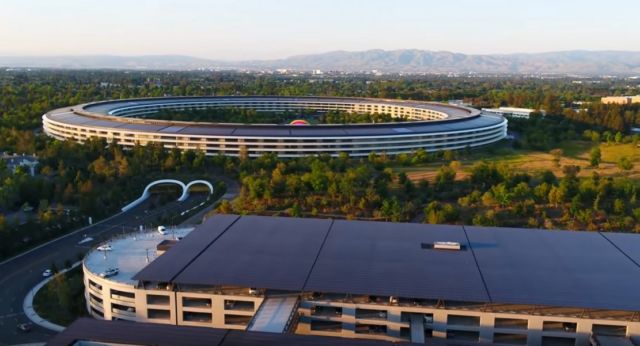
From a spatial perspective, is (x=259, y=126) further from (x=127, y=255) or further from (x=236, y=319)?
(x=236, y=319)

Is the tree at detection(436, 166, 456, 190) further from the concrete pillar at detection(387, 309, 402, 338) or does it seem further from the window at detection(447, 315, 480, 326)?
the concrete pillar at detection(387, 309, 402, 338)

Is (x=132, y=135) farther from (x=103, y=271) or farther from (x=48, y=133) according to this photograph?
(x=103, y=271)

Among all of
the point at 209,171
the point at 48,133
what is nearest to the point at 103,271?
the point at 209,171

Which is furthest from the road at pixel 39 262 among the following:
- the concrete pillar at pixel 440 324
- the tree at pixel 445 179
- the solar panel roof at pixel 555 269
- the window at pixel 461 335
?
the tree at pixel 445 179

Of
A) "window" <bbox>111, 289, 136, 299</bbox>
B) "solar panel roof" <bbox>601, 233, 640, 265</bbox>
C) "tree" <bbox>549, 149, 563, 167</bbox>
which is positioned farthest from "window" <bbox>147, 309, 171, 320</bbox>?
"tree" <bbox>549, 149, 563, 167</bbox>

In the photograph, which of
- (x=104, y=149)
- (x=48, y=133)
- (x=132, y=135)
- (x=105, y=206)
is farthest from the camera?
(x=48, y=133)

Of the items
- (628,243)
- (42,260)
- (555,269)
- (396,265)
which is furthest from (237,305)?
(628,243)

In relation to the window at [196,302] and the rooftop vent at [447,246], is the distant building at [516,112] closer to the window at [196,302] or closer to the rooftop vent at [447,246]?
the rooftop vent at [447,246]
